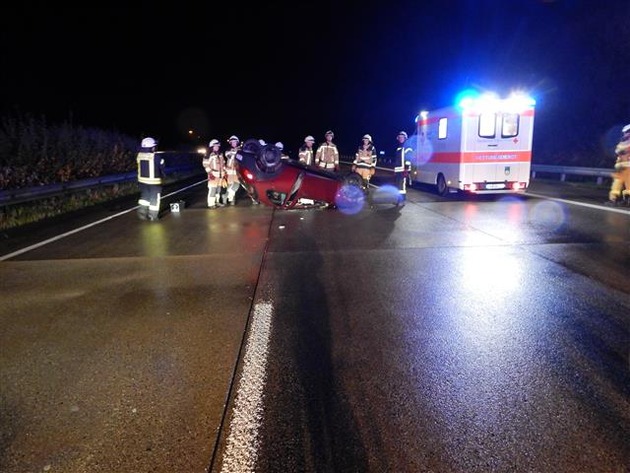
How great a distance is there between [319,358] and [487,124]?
39.0ft

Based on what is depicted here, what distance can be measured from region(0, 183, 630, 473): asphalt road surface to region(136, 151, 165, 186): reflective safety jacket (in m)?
2.90

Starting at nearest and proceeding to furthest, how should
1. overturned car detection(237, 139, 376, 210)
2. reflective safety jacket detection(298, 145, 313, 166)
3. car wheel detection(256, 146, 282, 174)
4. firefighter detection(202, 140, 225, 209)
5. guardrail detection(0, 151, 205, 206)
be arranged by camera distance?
1. car wheel detection(256, 146, 282, 174)
2. overturned car detection(237, 139, 376, 210)
3. guardrail detection(0, 151, 205, 206)
4. firefighter detection(202, 140, 225, 209)
5. reflective safety jacket detection(298, 145, 313, 166)

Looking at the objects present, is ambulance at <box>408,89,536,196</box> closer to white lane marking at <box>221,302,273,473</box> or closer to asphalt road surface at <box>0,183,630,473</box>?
asphalt road surface at <box>0,183,630,473</box>

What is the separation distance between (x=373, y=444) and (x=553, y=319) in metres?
2.82

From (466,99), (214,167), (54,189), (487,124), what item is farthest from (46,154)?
(487,124)

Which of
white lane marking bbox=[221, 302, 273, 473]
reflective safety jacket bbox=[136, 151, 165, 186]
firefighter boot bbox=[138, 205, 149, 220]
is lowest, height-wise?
white lane marking bbox=[221, 302, 273, 473]

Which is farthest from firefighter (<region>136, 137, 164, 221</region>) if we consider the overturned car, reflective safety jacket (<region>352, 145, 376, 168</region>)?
reflective safety jacket (<region>352, 145, 376, 168</region>)

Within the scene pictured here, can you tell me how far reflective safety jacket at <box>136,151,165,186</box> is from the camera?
1101 centimetres

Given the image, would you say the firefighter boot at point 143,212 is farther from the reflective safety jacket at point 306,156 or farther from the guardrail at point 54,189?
the reflective safety jacket at point 306,156

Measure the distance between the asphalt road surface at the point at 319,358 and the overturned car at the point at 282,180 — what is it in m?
3.23

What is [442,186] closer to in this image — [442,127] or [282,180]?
[442,127]

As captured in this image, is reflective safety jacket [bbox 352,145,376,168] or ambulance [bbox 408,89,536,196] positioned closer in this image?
ambulance [bbox 408,89,536,196]

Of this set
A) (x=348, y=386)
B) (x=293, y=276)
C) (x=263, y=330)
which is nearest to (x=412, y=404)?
(x=348, y=386)

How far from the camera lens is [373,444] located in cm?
302
